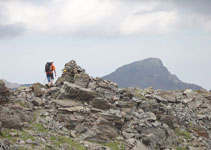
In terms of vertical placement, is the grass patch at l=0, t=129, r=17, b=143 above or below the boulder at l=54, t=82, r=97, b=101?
below

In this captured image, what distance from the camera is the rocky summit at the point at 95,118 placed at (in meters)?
20.2

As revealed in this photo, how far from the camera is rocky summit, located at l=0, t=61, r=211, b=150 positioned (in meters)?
20.2

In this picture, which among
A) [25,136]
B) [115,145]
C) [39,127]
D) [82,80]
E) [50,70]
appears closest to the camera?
[25,136]

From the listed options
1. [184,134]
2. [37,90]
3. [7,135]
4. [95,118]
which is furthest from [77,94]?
[184,134]

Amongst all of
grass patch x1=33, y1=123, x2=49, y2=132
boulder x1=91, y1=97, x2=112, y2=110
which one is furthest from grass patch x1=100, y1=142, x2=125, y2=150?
grass patch x1=33, y1=123, x2=49, y2=132

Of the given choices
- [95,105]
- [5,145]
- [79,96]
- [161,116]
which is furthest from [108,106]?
[5,145]

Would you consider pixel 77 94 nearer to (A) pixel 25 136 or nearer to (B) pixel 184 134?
(A) pixel 25 136

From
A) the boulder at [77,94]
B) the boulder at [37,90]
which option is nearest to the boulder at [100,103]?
the boulder at [77,94]

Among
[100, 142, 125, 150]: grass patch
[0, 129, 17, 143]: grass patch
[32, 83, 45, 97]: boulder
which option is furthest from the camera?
[32, 83, 45, 97]: boulder

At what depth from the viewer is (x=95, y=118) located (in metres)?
24.7

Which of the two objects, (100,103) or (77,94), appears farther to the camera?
(77,94)

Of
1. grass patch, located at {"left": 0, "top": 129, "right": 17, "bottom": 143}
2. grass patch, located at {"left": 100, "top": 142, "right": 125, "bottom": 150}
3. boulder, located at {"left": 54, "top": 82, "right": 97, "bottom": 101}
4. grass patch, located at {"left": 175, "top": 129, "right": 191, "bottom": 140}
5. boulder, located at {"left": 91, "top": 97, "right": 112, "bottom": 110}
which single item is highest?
boulder, located at {"left": 54, "top": 82, "right": 97, "bottom": 101}

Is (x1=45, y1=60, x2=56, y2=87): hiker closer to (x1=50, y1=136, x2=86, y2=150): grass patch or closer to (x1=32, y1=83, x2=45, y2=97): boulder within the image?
(x1=32, y1=83, x2=45, y2=97): boulder

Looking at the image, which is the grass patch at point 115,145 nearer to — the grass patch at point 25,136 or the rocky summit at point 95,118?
the rocky summit at point 95,118
